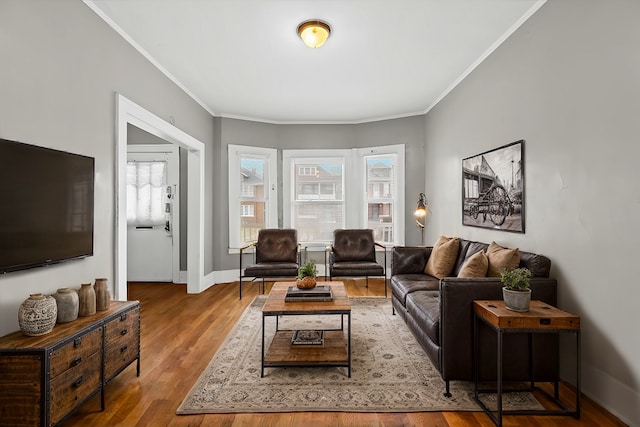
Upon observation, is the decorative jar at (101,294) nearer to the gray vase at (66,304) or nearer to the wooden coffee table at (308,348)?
the gray vase at (66,304)

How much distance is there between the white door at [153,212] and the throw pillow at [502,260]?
4.61 m

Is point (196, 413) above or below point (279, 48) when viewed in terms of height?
below

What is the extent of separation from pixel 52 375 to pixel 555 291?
3.04 metres

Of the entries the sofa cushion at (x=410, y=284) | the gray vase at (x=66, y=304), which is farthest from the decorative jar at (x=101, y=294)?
the sofa cushion at (x=410, y=284)

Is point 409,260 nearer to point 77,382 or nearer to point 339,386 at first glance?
point 339,386

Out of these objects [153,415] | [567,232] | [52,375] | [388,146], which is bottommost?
[153,415]

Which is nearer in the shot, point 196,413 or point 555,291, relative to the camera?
point 196,413

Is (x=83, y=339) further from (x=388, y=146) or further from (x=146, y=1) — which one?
(x=388, y=146)

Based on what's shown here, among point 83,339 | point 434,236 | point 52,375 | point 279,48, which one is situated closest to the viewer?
point 52,375

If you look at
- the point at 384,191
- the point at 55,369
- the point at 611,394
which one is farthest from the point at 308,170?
the point at 611,394

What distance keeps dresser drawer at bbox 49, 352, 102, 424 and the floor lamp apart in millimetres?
4147

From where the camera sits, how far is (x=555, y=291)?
7.31 ft

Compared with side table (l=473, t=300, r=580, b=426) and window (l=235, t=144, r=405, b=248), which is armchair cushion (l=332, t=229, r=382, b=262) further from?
side table (l=473, t=300, r=580, b=426)

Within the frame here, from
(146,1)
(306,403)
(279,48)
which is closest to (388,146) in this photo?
(279,48)
